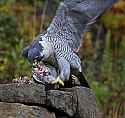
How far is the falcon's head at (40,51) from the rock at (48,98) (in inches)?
7.6

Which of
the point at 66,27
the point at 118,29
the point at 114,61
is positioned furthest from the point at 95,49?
the point at 66,27

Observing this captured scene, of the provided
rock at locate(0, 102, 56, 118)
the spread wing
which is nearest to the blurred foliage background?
the spread wing

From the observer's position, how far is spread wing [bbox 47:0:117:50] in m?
3.79

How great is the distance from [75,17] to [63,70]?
451mm

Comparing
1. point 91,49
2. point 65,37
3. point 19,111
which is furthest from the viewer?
point 91,49

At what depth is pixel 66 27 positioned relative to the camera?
150 inches

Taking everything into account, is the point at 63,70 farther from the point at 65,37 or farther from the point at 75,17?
the point at 75,17

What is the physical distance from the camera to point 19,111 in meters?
3.57

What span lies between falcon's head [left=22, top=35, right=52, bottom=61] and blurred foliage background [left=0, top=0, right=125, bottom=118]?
3.45 ft

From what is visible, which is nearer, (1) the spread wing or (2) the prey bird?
(2) the prey bird

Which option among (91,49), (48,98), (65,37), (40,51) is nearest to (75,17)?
(65,37)

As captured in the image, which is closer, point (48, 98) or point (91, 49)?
point (48, 98)

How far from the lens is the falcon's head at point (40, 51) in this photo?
3.60m

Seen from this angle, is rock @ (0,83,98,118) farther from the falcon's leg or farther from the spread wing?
the spread wing
